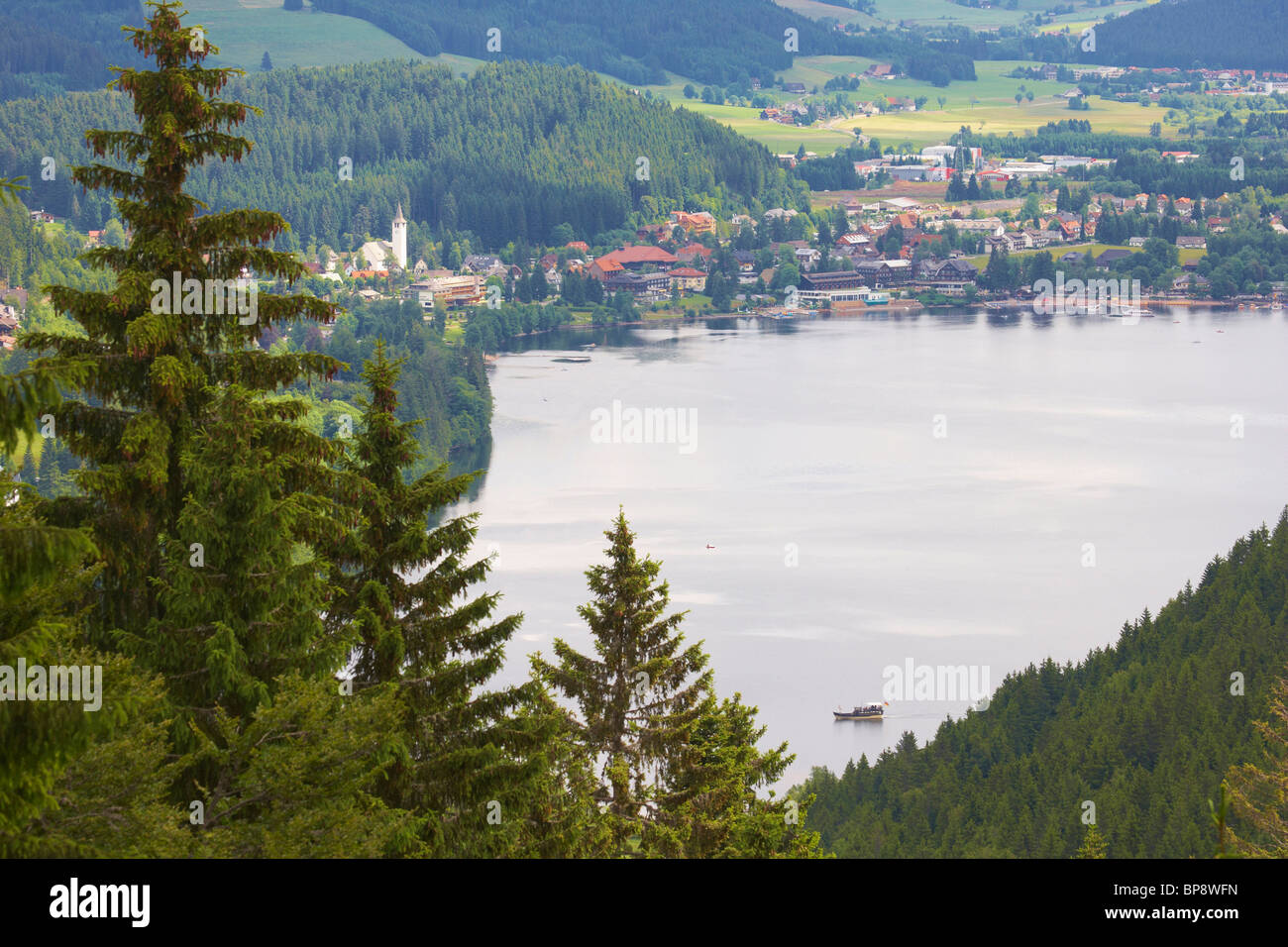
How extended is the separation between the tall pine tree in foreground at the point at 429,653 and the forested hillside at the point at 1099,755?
10.5 meters

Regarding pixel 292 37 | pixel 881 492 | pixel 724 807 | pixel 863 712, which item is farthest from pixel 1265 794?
pixel 292 37

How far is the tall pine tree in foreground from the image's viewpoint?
7273mm

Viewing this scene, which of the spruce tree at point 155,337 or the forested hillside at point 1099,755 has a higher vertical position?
the spruce tree at point 155,337

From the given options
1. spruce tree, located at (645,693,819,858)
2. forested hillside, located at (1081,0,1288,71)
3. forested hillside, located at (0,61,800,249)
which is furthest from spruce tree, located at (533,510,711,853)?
forested hillside, located at (1081,0,1288,71)

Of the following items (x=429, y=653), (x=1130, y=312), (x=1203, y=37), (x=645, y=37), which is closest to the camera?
(x=429, y=653)

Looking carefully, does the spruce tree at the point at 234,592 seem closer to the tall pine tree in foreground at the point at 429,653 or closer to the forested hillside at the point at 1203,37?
the tall pine tree in foreground at the point at 429,653

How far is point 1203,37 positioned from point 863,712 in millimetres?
160140

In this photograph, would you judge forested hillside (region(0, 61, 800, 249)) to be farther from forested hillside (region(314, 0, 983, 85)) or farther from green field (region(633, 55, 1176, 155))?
forested hillside (region(314, 0, 983, 85))

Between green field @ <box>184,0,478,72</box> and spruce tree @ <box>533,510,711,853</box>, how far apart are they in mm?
128874

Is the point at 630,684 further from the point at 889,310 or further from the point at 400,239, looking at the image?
Answer: the point at 400,239

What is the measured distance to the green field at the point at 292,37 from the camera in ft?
452

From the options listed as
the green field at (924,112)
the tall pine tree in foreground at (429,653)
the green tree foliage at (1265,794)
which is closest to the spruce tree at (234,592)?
the tall pine tree in foreground at (429,653)

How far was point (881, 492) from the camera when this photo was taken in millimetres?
38562

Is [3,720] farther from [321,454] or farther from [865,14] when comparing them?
[865,14]
